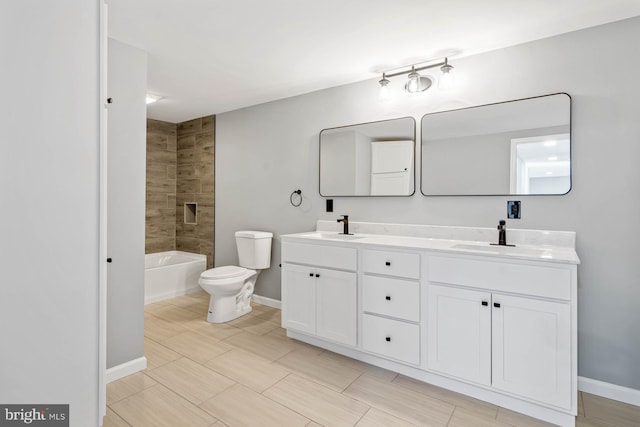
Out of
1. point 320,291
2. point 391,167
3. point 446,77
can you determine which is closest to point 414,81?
point 446,77

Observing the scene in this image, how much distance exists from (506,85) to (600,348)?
1.84 m

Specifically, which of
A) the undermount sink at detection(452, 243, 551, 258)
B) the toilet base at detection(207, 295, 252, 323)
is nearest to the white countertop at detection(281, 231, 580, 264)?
the undermount sink at detection(452, 243, 551, 258)

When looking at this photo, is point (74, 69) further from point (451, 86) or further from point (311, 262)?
point (451, 86)

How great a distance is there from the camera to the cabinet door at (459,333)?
74.0 inches

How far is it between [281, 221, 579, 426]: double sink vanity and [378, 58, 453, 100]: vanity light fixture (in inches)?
43.6

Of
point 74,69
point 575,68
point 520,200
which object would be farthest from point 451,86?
point 74,69

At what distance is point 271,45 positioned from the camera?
2.32 meters

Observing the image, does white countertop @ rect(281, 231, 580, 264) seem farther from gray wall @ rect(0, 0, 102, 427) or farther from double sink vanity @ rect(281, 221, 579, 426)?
gray wall @ rect(0, 0, 102, 427)

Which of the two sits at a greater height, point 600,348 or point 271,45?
point 271,45

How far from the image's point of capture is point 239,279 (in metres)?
3.22

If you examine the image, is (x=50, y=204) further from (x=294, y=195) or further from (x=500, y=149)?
(x=500, y=149)

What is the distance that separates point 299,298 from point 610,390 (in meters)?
2.12

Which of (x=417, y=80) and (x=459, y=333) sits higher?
(x=417, y=80)

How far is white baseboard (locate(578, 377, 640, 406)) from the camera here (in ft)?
6.26
